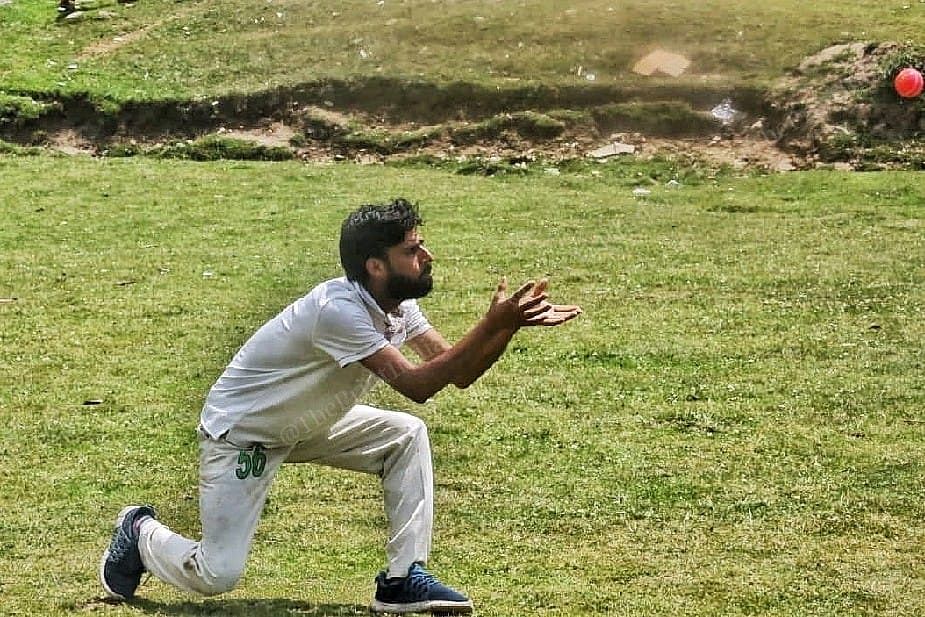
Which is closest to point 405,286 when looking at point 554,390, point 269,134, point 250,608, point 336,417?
point 336,417

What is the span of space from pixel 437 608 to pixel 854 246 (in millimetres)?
8840

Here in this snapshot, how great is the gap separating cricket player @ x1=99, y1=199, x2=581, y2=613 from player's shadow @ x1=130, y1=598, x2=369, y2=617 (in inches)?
4.1

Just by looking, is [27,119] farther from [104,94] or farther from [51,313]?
[51,313]

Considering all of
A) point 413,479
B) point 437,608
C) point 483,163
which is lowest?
point 483,163

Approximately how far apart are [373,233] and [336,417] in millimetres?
790

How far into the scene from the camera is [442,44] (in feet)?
67.5

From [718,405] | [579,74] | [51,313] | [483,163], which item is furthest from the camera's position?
[579,74]

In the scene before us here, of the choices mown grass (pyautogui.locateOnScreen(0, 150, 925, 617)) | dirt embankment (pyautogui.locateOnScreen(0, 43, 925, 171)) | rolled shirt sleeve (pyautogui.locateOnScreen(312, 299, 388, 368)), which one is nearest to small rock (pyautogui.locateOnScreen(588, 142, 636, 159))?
dirt embankment (pyautogui.locateOnScreen(0, 43, 925, 171))

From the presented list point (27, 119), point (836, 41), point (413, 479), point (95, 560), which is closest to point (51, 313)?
point (95, 560)

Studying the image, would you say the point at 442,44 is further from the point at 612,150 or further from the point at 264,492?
the point at 264,492

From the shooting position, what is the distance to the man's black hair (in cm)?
536

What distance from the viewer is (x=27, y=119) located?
63.9 feet

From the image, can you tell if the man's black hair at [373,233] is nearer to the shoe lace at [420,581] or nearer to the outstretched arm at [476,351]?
the outstretched arm at [476,351]

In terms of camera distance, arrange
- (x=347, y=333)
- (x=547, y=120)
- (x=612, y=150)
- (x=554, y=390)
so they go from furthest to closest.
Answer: (x=547, y=120) < (x=612, y=150) < (x=554, y=390) < (x=347, y=333)
